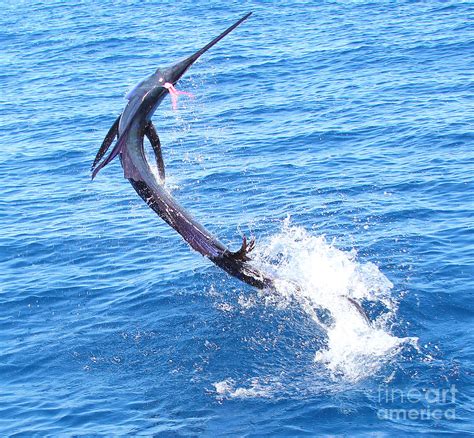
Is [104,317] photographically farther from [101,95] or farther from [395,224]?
[101,95]

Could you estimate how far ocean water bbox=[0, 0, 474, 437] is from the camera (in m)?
A: 12.5

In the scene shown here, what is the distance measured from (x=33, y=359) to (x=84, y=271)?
3405 millimetres

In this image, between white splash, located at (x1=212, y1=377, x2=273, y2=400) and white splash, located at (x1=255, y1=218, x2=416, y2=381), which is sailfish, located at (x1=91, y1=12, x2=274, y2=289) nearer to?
white splash, located at (x1=255, y1=218, x2=416, y2=381)

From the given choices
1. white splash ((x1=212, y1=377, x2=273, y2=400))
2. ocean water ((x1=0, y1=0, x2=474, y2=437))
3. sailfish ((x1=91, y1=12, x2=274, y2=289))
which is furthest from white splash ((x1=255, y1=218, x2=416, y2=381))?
sailfish ((x1=91, y1=12, x2=274, y2=289))

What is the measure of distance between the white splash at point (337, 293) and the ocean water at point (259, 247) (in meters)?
0.04

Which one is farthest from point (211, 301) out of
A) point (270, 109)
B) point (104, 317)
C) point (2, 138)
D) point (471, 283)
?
point (2, 138)

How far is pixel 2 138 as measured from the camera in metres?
26.6

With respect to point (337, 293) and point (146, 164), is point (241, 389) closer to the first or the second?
point (337, 293)

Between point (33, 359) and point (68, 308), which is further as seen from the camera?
point (68, 308)

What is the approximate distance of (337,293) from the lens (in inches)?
587

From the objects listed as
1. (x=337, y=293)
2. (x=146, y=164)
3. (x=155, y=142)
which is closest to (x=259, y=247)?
(x=337, y=293)

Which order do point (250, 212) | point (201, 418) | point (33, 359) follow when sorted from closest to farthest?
point (201, 418) < point (33, 359) < point (250, 212)

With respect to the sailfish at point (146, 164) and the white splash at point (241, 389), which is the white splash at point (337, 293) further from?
the sailfish at point (146, 164)

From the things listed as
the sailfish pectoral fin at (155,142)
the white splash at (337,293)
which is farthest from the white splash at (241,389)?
the sailfish pectoral fin at (155,142)
